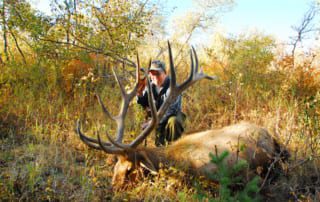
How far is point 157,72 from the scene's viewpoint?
16.3 ft

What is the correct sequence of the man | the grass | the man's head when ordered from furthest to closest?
the man's head, the man, the grass

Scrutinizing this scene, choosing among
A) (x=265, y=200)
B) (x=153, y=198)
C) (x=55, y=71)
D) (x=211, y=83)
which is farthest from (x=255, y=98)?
(x=55, y=71)

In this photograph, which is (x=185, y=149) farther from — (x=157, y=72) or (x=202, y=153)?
(x=157, y=72)

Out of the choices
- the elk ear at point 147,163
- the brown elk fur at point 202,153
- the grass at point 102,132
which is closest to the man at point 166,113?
the grass at point 102,132

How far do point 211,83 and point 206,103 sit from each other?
3.46ft

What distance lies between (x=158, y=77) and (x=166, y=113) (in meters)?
0.70

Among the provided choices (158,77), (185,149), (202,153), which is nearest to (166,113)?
(158,77)

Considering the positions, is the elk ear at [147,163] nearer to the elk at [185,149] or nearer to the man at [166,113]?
the elk at [185,149]

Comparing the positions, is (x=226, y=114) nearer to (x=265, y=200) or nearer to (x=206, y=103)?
(x=206, y=103)

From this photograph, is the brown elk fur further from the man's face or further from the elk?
the man's face

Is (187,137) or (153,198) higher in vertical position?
(187,137)

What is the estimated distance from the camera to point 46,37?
6043 millimetres

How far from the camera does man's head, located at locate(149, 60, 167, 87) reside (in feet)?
16.2

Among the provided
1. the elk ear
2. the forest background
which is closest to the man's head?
the forest background
